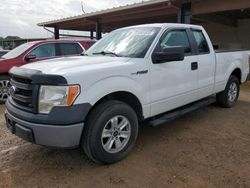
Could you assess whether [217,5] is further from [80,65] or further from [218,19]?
[80,65]

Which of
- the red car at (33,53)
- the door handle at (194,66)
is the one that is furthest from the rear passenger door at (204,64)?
the red car at (33,53)

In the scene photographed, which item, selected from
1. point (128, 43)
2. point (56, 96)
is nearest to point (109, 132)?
point (56, 96)

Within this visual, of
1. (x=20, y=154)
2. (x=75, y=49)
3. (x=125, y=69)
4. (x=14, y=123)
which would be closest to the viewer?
(x=14, y=123)

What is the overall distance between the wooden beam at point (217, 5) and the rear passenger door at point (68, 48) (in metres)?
5.20

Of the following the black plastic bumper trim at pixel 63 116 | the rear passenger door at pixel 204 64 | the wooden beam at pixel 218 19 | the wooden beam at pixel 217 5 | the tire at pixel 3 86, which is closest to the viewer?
the black plastic bumper trim at pixel 63 116

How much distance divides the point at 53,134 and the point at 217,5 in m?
8.96

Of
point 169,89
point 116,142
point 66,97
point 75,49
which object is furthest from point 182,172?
point 75,49

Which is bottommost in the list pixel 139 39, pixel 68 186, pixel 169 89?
pixel 68 186

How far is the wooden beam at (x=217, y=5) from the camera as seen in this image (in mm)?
9223

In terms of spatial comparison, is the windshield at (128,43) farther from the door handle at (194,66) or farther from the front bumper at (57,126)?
the front bumper at (57,126)

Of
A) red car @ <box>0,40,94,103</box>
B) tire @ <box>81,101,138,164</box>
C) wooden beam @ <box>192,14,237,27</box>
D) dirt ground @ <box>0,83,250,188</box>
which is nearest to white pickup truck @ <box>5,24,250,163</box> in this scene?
tire @ <box>81,101,138,164</box>

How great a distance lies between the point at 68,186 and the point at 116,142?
838 mm

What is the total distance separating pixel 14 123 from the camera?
10.6 ft

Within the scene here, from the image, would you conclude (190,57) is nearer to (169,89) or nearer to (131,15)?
(169,89)
